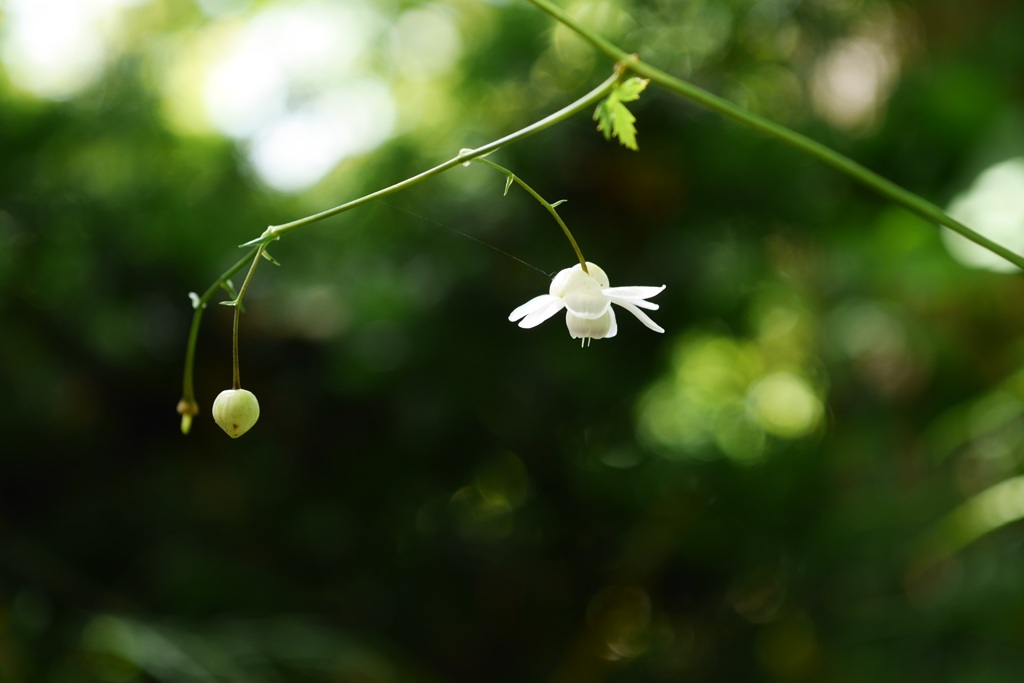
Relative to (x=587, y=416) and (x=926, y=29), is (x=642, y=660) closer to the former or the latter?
(x=587, y=416)

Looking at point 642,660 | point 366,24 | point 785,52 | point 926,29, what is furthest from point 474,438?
point 926,29

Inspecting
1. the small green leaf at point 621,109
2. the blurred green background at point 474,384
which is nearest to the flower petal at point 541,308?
the small green leaf at point 621,109

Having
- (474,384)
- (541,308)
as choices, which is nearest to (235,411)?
(541,308)

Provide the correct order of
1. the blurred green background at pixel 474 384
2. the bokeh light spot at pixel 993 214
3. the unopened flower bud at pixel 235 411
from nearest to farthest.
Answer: the unopened flower bud at pixel 235 411 → the bokeh light spot at pixel 993 214 → the blurred green background at pixel 474 384

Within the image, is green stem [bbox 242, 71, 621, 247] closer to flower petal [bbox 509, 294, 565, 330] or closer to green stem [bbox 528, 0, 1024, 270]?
green stem [bbox 528, 0, 1024, 270]

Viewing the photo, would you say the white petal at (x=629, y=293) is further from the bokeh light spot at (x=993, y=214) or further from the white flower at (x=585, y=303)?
the bokeh light spot at (x=993, y=214)

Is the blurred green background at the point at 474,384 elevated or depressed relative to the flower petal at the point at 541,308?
elevated
